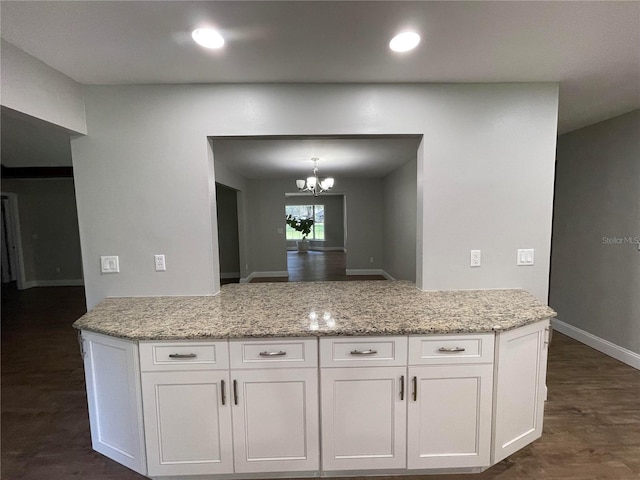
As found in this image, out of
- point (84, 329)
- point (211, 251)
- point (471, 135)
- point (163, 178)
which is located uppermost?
point (471, 135)

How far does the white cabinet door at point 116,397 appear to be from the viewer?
5.11ft

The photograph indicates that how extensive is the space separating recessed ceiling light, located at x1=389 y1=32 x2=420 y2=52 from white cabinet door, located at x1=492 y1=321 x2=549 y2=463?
5.29 ft

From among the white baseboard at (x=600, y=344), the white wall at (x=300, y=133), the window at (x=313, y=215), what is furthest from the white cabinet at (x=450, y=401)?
the window at (x=313, y=215)

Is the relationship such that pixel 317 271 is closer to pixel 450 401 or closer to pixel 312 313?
pixel 312 313

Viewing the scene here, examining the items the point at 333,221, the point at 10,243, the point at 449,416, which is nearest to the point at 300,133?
the point at 449,416

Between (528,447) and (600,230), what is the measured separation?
2.44 m

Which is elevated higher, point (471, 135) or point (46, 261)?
point (471, 135)

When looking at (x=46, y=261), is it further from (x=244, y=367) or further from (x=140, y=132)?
(x=244, y=367)

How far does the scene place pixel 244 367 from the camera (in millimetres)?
1520

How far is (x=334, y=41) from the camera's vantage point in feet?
4.80

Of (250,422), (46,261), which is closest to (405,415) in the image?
(250,422)

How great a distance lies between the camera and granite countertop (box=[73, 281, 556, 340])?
1499mm

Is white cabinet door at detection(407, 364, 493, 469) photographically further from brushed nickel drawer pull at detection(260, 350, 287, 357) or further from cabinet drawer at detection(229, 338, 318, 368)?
brushed nickel drawer pull at detection(260, 350, 287, 357)

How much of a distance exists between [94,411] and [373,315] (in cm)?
179
